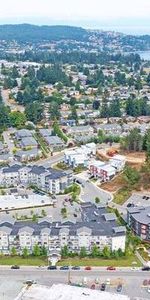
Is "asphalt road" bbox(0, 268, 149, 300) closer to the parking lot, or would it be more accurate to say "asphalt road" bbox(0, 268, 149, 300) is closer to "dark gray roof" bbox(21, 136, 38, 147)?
the parking lot

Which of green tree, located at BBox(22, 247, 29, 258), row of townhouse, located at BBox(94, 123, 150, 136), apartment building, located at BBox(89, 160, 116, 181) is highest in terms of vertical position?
row of townhouse, located at BBox(94, 123, 150, 136)

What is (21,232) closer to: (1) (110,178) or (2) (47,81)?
(1) (110,178)

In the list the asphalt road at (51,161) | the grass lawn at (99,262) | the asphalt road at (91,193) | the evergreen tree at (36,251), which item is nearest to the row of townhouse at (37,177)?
the asphalt road at (91,193)

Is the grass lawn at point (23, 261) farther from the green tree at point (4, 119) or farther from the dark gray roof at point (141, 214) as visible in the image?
the green tree at point (4, 119)

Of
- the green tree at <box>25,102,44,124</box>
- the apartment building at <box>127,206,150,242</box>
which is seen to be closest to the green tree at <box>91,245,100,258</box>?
the apartment building at <box>127,206,150,242</box>

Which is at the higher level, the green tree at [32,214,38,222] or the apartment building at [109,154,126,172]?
the apartment building at [109,154,126,172]
